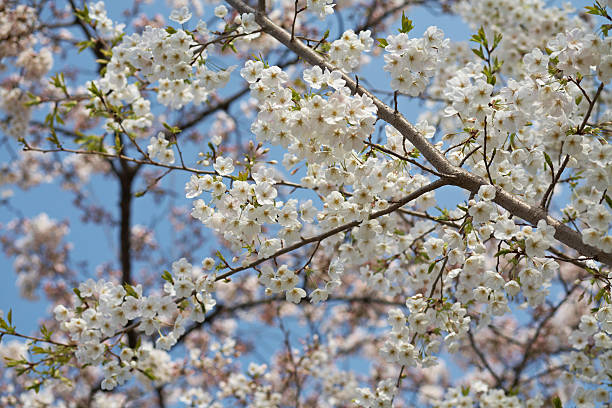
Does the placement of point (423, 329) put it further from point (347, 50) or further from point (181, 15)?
point (181, 15)

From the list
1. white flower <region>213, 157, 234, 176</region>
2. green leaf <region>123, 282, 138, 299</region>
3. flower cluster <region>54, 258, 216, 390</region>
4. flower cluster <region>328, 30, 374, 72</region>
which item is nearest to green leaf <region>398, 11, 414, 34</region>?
flower cluster <region>328, 30, 374, 72</region>

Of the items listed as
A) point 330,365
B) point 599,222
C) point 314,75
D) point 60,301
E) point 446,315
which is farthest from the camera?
point 60,301

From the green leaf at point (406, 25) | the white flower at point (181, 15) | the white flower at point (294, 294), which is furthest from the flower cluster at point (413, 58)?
the white flower at point (181, 15)

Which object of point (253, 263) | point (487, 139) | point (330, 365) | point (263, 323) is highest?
point (263, 323)

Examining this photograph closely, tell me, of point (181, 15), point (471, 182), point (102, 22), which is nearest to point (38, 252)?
point (102, 22)

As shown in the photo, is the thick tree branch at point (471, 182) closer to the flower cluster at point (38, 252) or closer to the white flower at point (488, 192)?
the white flower at point (488, 192)

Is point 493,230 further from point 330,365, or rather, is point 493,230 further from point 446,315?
point 330,365

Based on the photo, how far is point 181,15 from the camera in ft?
10.3

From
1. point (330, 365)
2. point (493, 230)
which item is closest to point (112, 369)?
point (493, 230)

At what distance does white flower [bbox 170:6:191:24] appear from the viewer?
3.12m

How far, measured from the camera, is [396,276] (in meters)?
3.59

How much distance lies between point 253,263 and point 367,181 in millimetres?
685

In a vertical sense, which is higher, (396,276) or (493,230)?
(396,276)

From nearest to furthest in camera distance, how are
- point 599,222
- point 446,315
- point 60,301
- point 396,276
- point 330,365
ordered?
1. point 599,222
2. point 446,315
3. point 396,276
4. point 330,365
5. point 60,301
